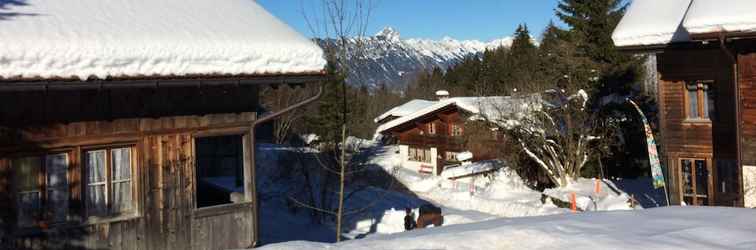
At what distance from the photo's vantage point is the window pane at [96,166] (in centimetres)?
857

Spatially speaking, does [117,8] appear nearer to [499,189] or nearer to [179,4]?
[179,4]

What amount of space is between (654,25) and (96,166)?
44.3ft

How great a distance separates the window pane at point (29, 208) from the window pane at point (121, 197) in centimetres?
92

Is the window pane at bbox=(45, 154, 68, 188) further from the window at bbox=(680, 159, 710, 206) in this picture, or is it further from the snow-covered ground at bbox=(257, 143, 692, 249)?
the window at bbox=(680, 159, 710, 206)

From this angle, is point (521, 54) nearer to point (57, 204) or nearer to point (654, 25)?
point (654, 25)

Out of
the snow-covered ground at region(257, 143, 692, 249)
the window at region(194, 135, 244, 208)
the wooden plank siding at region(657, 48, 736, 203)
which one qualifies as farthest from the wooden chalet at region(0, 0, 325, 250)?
the wooden plank siding at region(657, 48, 736, 203)

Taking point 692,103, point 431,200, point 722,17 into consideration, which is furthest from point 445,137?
point 722,17

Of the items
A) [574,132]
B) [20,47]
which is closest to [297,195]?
[574,132]

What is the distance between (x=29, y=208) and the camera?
8.15 m

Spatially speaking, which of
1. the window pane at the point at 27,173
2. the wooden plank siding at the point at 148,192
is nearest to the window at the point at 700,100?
the wooden plank siding at the point at 148,192

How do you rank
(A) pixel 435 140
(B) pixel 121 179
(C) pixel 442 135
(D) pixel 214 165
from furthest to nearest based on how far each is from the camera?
(A) pixel 435 140, (C) pixel 442 135, (D) pixel 214 165, (B) pixel 121 179

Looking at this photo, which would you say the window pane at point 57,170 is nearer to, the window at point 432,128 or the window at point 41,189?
the window at point 41,189

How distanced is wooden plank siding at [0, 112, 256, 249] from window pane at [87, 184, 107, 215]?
124mm

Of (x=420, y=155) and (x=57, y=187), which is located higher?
(x=57, y=187)
